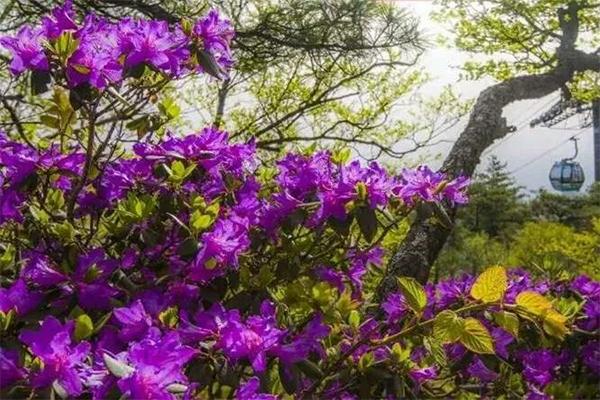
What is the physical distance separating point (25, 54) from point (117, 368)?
2.79 feet

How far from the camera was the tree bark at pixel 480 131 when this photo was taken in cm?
349

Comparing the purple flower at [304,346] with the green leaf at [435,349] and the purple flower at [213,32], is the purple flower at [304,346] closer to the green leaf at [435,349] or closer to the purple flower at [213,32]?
the green leaf at [435,349]

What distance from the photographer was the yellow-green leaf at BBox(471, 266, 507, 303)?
1.43 m

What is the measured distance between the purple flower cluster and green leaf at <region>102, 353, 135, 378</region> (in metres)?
0.74

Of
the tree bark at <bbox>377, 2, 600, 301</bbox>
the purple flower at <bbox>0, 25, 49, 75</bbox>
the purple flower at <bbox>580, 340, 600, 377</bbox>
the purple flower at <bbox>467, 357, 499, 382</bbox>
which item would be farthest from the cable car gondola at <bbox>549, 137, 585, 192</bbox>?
the purple flower at <bbox>0, 25, 49, 75</bbox>

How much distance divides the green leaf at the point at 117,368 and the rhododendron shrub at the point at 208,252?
14cm

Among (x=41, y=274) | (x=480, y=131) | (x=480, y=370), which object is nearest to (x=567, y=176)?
(x=480, y=131)

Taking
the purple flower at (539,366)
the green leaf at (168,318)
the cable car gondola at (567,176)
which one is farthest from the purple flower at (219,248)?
the cable car gondola at (567,176)

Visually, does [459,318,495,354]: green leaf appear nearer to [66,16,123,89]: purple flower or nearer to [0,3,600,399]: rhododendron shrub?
[0,3,600,399]: rhododendron shrub

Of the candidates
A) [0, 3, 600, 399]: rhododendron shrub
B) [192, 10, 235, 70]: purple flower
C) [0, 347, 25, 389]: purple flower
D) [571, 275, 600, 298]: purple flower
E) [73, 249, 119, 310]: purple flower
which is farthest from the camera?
[571, 275, 600, 298]: purple flower

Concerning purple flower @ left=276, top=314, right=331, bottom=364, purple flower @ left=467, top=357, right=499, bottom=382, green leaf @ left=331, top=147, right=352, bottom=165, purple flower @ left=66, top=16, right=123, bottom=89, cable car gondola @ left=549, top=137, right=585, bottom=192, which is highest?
cable car gondola @ left=549, top=137, right=585, bottom=192

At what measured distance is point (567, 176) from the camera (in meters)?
15.8

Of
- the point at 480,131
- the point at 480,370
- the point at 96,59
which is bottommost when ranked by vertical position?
the point at 480,370

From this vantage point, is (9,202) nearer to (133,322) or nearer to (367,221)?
(133,322)
